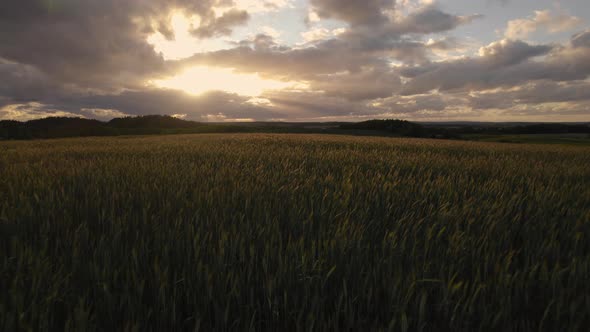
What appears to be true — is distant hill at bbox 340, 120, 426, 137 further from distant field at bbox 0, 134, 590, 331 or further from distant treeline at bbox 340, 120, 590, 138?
distant field at bbox 0, 134, 590, 331

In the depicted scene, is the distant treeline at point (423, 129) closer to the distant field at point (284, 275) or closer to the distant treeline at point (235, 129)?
the distant treeline at point (235, 129)

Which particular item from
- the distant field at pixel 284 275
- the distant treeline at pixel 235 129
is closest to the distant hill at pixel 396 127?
the distant treeline at pixel 235 129

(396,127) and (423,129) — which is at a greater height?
(396,127)

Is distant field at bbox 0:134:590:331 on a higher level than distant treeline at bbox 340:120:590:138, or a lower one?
lower

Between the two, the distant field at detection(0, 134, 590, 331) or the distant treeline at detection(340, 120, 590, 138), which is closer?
the distant field at detection(0, 134, 590, 331)

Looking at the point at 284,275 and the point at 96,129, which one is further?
the point at 96,129

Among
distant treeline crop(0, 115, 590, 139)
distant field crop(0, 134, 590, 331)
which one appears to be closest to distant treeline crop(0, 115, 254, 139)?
distant treeline crop(0, 115, 590, 139)

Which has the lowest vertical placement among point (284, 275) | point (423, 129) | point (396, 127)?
point (284, 275)

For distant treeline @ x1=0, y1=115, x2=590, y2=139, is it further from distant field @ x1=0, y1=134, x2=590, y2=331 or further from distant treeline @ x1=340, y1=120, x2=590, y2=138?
distant field @ x1=0, y1=134, x2=590, y2=331

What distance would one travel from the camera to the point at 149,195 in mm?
2400

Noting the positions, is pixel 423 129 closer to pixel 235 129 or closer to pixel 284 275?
pixel 235 129

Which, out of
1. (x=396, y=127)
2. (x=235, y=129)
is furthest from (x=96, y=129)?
(x=396, y=127)

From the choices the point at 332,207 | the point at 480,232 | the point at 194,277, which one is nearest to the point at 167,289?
the point at 194,277

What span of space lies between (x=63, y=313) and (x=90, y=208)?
1280 millimetres
